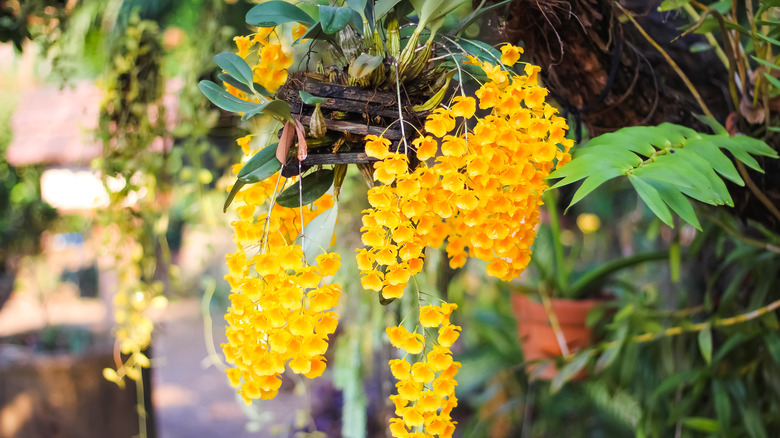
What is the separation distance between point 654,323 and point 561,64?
28.5 inches

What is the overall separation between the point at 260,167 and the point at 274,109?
6 centimetres

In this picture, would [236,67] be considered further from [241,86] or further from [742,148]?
[742,148]

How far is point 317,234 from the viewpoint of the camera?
22.7 inches

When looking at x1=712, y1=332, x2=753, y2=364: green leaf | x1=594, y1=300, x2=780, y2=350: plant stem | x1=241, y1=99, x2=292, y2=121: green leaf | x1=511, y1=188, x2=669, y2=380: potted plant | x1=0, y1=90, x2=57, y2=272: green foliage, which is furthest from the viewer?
x1=0, y1=90, x2=57, y2=272: green foliage

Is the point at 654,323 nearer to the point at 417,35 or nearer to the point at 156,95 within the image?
the point at 417,35

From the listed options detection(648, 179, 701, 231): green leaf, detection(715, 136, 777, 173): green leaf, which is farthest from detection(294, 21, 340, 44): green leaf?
detection(715, 136, 777, 173): green leaf

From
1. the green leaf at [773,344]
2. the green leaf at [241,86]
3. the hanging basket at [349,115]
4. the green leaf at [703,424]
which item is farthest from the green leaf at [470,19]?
the green leaf at [703,424]

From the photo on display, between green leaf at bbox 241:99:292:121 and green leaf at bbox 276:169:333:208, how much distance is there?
2.9 inches

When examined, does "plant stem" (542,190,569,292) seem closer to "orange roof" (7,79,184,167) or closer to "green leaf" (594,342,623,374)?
"green leaf" (594,342,623,374)

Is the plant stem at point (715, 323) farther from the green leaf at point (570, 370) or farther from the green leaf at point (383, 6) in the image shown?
the green leaf at point (383, 6)

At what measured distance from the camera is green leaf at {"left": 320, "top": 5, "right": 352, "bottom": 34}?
51cm

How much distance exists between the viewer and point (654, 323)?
1.23m

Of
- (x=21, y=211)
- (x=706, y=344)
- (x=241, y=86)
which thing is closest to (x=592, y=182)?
(x=241, y=86)

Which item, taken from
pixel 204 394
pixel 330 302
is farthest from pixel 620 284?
pixel 204 394
